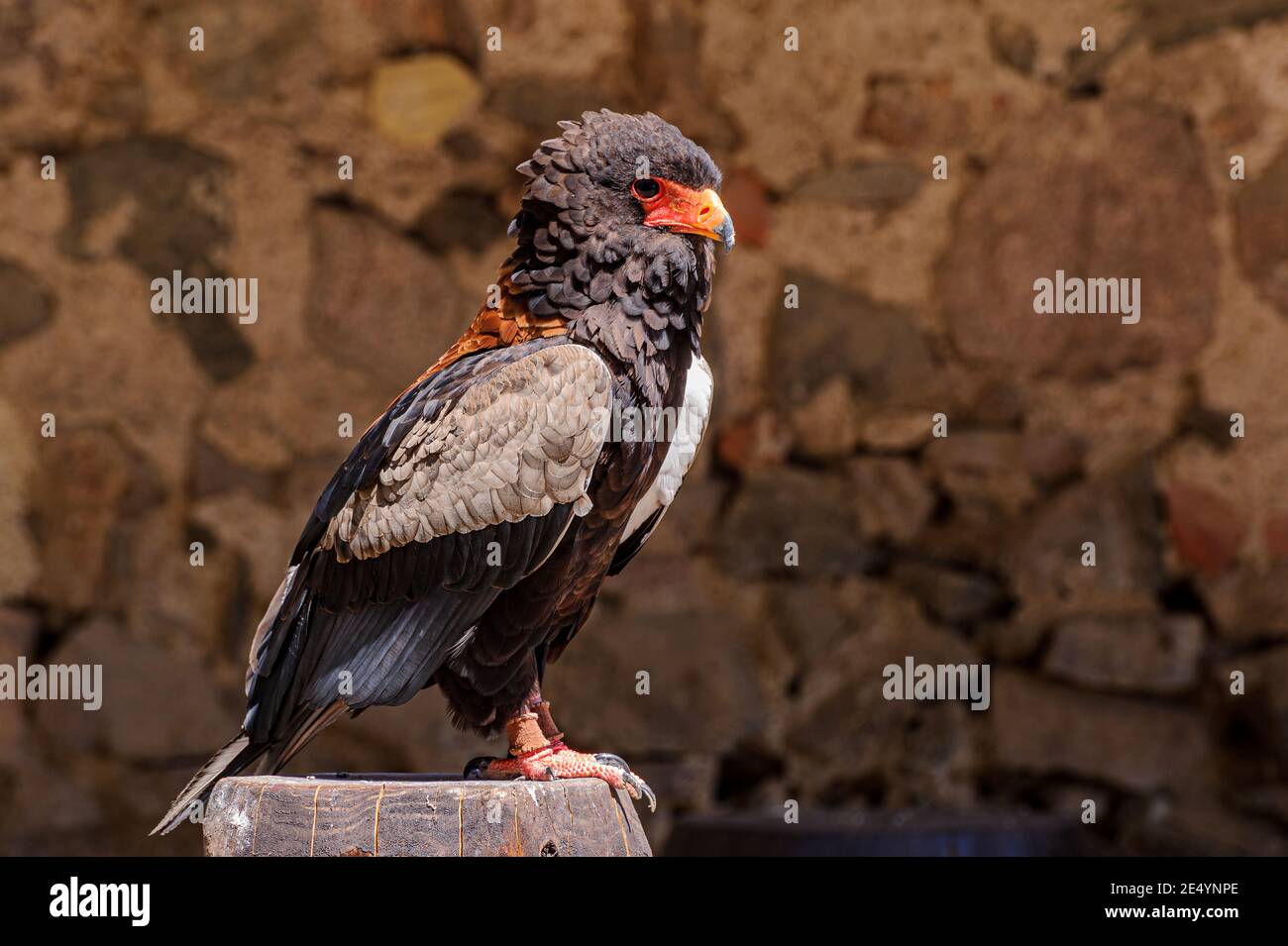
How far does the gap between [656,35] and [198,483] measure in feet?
5.09

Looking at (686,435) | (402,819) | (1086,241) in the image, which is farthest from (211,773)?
(1086,241)

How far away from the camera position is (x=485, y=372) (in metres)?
2.29

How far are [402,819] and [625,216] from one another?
875 millimetres

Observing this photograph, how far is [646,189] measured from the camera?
233 cm

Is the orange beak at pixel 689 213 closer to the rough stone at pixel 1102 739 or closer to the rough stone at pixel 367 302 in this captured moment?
the rough stone at pixel 367 302

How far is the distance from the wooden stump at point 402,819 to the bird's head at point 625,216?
0.68 metres

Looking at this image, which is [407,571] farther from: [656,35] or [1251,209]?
[1251,209]

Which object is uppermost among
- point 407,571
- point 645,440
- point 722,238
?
point 722,238

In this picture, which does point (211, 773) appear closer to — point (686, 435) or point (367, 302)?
point (686, 435)

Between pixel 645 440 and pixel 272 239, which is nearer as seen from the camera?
pixel 645 440

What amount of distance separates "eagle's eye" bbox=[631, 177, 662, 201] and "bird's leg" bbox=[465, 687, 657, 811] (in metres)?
0.72

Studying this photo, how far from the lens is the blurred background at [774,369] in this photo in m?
3.94

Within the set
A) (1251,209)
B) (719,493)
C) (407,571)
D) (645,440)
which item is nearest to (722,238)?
(645,440)

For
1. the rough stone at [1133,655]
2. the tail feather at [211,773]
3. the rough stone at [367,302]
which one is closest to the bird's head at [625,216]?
the tail feather at [211,773]
